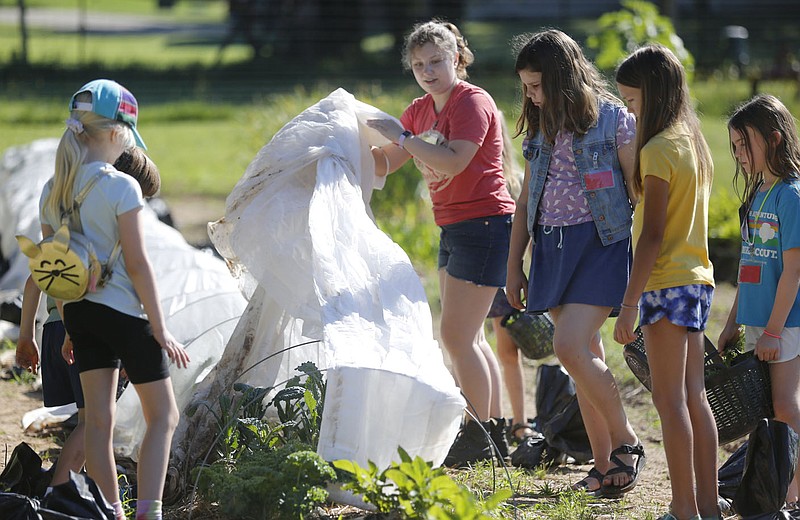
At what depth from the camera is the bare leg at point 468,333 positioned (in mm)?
4234

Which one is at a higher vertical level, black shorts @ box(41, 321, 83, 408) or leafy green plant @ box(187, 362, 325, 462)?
black shorts @ box(41, 321, 83, 408)

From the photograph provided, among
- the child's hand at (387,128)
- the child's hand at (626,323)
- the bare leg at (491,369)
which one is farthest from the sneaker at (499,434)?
the child's hand at (387,128)

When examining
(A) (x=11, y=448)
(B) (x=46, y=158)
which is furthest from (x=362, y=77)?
(A) (x=11, y=448)

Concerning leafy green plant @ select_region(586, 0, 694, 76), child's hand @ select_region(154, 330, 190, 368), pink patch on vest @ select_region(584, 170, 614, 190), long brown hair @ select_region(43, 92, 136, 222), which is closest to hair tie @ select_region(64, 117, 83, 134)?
long brown hair @ select_region(43, 92, 136, 222)

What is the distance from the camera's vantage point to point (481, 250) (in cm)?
421

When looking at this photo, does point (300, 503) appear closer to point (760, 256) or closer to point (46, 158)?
point (760, 256)

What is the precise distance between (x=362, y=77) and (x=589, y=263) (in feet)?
58.4

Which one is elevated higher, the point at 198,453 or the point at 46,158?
the point at 46,158

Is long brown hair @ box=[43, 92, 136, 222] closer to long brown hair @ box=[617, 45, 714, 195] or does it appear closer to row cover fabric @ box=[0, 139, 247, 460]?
row cover fabric @ box=[0, 139, 247, 460]

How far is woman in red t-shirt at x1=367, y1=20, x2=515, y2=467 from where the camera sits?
160 inches

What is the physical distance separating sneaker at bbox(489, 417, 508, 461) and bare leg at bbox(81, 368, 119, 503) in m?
1.78

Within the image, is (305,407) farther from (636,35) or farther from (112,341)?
(636,35)

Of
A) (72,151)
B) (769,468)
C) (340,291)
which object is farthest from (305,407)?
(769,468)

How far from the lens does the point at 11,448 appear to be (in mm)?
4488
